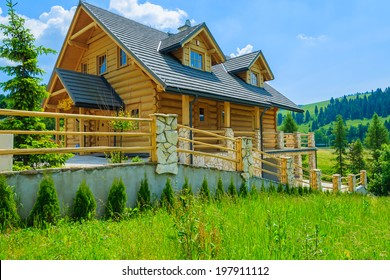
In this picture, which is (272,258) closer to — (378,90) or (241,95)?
(241,95)

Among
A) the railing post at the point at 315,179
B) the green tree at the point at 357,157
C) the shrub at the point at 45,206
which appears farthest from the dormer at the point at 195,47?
the green tree at the point at 357,157

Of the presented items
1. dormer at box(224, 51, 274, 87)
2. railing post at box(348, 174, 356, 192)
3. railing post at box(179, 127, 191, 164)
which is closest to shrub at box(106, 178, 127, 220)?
railing post at box(179, 127, 191, 164)

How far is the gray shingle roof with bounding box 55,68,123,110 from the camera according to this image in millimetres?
12435

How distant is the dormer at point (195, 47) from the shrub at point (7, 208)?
10.5 metres

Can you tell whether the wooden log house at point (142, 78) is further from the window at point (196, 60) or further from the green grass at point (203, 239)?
the green grass at point (203, 239)

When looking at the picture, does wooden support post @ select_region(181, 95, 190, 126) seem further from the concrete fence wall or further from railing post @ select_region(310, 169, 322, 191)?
railing post @ select_region(310, 169, 322, 191)

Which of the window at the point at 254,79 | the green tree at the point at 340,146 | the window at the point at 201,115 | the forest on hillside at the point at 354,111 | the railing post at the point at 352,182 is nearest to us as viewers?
the window at the point at 201,115

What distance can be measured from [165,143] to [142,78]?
6.88 meters

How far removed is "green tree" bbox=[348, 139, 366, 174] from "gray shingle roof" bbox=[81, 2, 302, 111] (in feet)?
123

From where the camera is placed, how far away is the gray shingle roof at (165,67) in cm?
1164

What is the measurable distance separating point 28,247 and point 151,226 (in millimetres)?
1830

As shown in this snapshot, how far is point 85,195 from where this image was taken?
5551 millimetres

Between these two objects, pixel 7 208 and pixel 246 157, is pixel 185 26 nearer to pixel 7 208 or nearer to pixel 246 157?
pixel 246 157

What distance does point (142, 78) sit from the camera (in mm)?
12961
